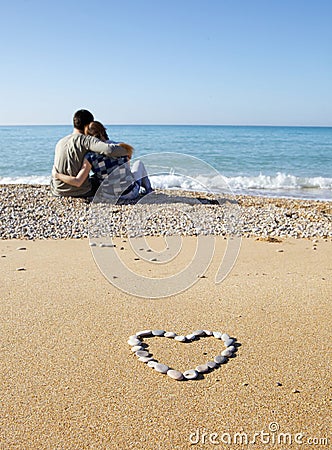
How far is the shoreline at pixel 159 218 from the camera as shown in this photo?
20.3ft

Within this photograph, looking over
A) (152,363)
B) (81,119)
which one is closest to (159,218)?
(81,119)

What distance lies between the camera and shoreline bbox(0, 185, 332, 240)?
20.3 feet

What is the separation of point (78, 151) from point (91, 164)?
317mm

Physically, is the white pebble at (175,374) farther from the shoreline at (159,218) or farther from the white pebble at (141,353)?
the shoreline at (159,218)

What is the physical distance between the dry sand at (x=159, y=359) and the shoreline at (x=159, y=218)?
188 cm

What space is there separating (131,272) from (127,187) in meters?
3.93

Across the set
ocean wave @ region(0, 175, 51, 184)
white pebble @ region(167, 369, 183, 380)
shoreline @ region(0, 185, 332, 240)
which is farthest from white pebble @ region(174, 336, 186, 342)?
ocean wave @ region(0, 175, 51, 184)

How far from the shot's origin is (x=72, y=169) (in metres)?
7.81

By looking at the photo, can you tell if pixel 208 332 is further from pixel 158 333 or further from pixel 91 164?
pixel 91 164

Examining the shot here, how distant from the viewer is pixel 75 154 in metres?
7.64

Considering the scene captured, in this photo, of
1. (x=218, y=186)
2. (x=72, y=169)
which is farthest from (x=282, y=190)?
(x=72, y=169)

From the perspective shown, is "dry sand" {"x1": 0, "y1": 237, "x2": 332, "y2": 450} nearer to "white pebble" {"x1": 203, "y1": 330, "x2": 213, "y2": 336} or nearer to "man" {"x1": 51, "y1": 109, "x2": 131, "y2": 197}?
"white pebble" {"x1": 203, "y1": 330, "x2": 213, "y2": 336}

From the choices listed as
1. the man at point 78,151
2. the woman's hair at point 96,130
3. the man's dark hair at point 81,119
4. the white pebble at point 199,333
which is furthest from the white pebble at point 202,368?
the man's dark hair at point 81,119

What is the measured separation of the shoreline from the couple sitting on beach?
257 millimetres
